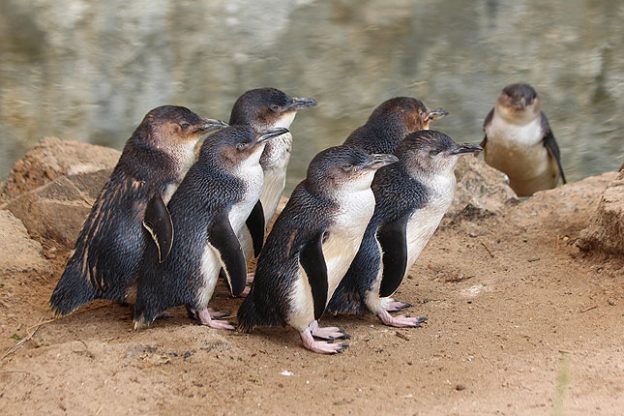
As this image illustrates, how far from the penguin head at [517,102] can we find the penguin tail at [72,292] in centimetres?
391

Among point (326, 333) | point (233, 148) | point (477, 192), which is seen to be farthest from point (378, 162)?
point (477, 192)

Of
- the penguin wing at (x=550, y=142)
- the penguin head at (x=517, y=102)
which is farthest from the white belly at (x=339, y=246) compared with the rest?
the penguin wing at (x=550, y=142)

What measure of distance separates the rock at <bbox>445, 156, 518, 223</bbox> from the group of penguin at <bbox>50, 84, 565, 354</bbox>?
1351mm

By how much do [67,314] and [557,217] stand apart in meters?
3.04

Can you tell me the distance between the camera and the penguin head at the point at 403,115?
225 inches

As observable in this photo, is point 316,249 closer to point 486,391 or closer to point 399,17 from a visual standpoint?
point 486,391

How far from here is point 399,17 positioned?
25.3ft

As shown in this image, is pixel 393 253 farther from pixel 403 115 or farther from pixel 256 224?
pixel 403 115

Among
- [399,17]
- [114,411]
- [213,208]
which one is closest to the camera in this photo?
[114,411]

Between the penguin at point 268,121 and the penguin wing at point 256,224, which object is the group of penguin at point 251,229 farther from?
the penguin at point 268,121

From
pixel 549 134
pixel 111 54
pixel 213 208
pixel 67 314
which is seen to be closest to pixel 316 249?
pixel 213 208

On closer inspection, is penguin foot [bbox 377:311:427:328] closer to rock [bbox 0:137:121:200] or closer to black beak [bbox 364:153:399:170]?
black beak [bbox 364:153:399:170]

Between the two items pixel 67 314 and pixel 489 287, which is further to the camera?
pixel 489 287

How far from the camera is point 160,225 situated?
478 cm
